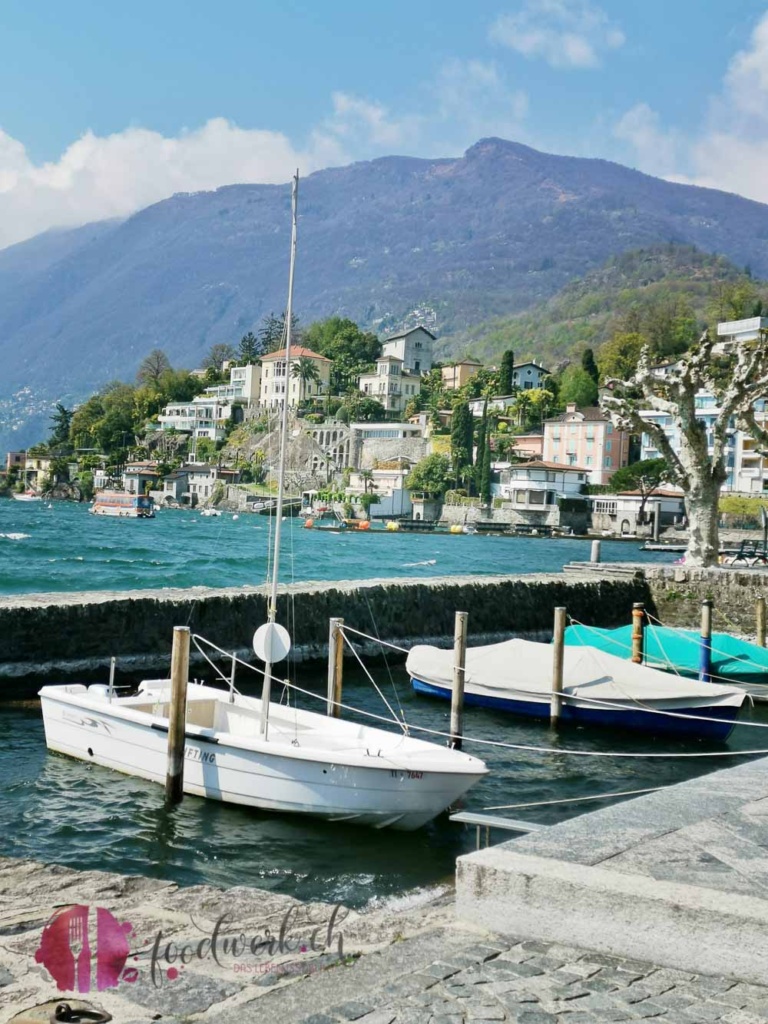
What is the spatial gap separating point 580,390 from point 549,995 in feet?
536

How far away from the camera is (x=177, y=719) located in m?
13.5

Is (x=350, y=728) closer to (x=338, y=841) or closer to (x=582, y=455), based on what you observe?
(x=338, y=841)

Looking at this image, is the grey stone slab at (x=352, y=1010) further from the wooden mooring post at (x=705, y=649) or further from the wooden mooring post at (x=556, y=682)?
the wooden mooring post at (x=705, y=649)

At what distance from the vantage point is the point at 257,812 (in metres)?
13.5

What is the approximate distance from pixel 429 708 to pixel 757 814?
14326 millimetres

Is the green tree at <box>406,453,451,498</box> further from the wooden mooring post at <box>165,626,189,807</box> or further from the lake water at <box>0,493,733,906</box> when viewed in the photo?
the wooden mooring post at <box>165,626,189,807</box>

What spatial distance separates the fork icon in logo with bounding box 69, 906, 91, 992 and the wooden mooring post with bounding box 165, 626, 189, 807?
197 inches

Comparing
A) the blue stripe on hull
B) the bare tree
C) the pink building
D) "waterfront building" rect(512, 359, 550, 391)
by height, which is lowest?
the blue stripe on hull

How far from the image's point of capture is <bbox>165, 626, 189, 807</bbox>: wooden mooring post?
13.5 meters

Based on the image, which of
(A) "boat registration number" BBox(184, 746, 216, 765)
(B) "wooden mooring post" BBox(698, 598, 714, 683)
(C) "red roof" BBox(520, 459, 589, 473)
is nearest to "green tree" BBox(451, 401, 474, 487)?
(C) "red roof" BBox(520, 459, 589, 473)

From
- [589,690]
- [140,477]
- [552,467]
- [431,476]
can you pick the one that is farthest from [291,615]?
[140,477]

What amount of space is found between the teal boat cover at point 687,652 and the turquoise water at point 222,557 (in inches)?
296

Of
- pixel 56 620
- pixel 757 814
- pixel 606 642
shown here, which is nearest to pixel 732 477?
pixel 606 642

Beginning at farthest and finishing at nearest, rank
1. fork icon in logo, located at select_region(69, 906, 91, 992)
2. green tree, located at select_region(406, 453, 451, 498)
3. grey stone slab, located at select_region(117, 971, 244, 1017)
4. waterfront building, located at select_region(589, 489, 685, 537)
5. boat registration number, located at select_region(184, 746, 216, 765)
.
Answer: green tree, located at select_region(406, 453, 451, 498)
waterfront building, located at select_region(589, 489, 685, 537)
boat registration number, located at select_region(184, 746, 216, 765)
fork icon in logo, located at select_region(69, 906, 91, 992)
grey stone slab, located at select_region(117, 971, 244, 1017)
